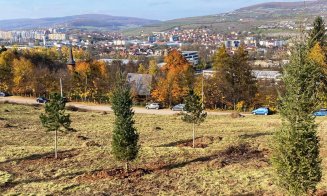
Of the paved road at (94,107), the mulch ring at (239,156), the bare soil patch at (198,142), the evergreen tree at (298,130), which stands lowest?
the paved road at (94,107)

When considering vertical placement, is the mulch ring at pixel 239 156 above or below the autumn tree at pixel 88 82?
below

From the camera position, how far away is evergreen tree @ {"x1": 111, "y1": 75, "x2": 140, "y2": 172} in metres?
23.6

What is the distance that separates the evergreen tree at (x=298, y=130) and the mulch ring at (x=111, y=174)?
35.1 ft

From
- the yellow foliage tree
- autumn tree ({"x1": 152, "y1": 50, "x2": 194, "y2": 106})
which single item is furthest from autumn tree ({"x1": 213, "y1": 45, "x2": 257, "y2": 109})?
the yellow foliage tree

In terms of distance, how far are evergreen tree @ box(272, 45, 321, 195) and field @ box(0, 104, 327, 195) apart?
1.54 metres

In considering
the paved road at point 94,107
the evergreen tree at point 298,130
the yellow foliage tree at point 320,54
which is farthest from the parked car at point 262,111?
the evergreen tree at point 298,130

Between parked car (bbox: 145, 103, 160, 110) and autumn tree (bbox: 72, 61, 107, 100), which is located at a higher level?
autumn tree (bbox: 72, 61, 107, 100)

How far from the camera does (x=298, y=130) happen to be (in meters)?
14.5

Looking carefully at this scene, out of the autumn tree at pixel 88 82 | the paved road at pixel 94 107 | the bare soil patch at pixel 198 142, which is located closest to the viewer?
the bare soil patch at pixel 198 142

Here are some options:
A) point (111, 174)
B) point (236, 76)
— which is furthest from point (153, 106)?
point (111, 174)

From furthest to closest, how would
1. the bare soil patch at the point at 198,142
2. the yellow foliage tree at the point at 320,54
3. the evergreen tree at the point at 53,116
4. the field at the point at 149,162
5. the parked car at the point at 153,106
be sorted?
the parked car at the point at 153,106, the yellow foliage tree at the point at 320,54, the bare soil patch at the point at 198,142, the evergreen tree at the point at 53,116, the field at the point at 149,162

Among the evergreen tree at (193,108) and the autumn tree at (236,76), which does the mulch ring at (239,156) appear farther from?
the autumn tree at (236,76)

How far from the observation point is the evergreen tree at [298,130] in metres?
14.4

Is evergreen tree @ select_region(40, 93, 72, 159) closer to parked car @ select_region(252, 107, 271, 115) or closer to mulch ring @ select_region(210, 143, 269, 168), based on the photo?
mulch ring @ select_region(210, 143, 269, 168)
